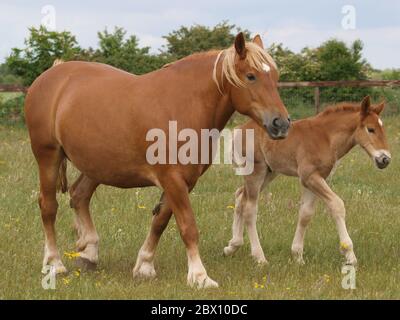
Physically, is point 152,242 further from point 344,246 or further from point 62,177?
point 344,246

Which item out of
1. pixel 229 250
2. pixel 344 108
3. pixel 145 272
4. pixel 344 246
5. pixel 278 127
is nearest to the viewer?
pixel 278 127

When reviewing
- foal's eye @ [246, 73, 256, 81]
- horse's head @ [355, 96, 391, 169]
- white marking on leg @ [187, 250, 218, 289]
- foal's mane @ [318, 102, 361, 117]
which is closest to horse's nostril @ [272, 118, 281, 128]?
foal's eye @ [246, 73, 256, 81]

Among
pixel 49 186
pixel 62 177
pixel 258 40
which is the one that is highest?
pixel 258 40

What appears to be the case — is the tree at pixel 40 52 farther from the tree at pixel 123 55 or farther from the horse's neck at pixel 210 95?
the horse's neck at pixel 210 95

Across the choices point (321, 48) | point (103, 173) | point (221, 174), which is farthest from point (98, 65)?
point (321, 48)

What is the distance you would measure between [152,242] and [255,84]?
1.86 m

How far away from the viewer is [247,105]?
6633 mm

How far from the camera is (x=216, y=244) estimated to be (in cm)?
903

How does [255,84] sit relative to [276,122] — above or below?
above

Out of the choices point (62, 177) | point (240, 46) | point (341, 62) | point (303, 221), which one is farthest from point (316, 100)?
point (240, 46)

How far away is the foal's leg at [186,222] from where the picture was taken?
6.71 meters

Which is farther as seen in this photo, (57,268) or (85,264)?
(85,264)

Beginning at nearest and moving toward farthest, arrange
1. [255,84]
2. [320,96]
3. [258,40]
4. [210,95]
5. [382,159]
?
[255,84]
[210,95]
[258,40]
[382,159]
[320,96]

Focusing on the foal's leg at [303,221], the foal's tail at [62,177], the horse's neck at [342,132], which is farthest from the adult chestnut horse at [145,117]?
the horse's neck at [342,132]
